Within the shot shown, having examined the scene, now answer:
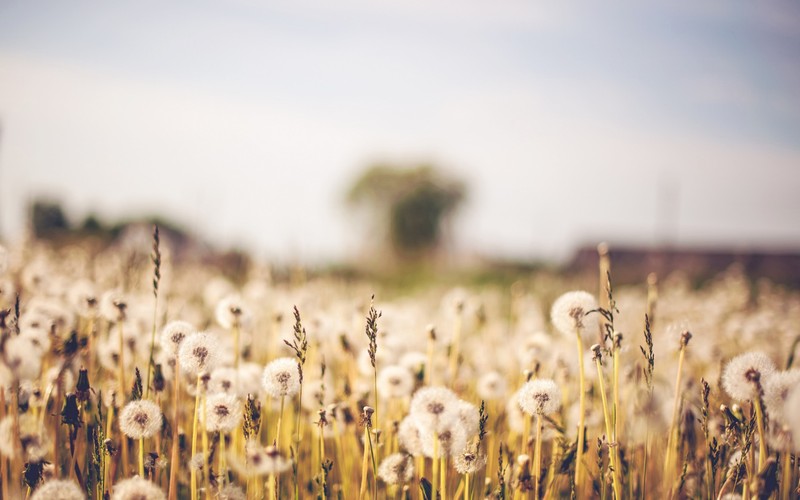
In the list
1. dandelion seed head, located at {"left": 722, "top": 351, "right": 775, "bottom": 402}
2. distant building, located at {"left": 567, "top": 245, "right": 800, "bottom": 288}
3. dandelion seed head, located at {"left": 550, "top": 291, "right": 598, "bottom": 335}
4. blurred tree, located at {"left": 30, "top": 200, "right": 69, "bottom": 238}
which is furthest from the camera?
distant building, located at {"left": 567, "top": 245, "right": 800, "bottom": 288}

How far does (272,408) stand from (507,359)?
73.8 inches

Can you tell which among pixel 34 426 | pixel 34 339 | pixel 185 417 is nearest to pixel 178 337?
pixel 34 426

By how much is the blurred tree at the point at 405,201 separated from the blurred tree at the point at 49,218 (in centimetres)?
3142

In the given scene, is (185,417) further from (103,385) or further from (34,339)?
(34,339)

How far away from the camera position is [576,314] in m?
1.90

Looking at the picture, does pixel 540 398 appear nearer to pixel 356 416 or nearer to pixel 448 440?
pixel 448 440

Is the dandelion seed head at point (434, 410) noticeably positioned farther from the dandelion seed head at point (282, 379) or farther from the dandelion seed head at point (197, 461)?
the dandelion seed head at point (197, 461)

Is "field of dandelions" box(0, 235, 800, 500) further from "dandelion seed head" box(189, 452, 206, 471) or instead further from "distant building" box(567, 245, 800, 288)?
"distant building" box(567, 245, 800, 288)

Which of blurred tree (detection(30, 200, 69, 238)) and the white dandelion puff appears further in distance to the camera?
blurred tree (detection(30, 200, 69, 238))

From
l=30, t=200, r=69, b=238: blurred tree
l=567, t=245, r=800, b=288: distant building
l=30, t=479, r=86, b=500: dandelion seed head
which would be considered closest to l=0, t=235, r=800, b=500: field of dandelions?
l=30, t=479, r=86, b=500: dandelion seed head

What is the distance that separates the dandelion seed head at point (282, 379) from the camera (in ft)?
6.21

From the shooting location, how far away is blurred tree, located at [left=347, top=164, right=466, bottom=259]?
153 ft

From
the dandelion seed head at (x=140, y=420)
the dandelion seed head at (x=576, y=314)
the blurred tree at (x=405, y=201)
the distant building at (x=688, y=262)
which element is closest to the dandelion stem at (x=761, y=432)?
the dandelion seed head at (x=576, y=314)

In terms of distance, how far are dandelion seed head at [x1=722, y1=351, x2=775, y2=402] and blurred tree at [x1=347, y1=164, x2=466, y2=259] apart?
145ft
